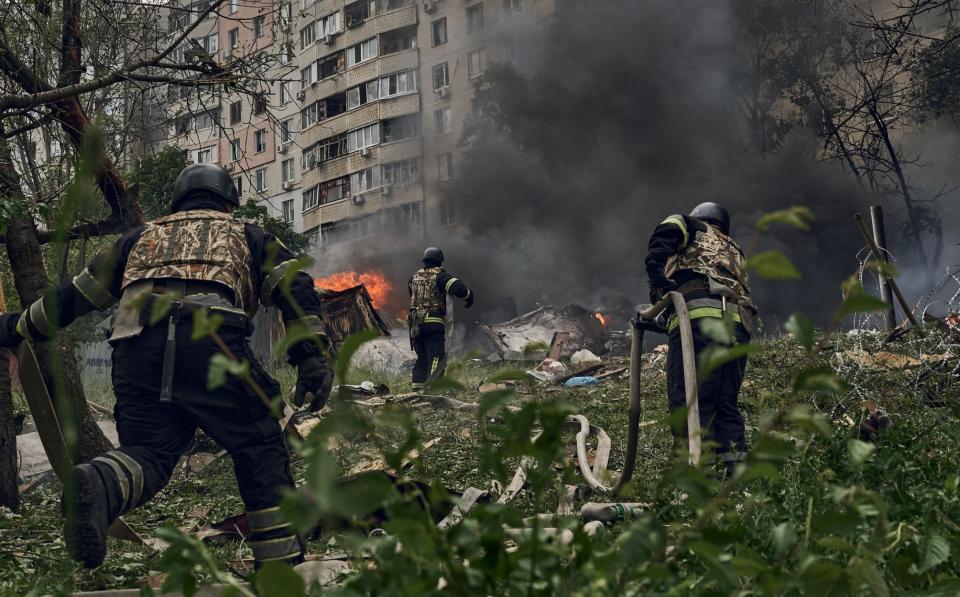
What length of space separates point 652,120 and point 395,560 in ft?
96.6

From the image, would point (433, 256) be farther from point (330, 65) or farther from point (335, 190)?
point (330, 65)

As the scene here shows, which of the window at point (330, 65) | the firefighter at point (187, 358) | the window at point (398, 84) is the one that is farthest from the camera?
the window at point (330, 65)

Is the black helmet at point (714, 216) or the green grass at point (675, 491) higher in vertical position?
the black helmet at point (714, 216)

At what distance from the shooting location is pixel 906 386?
6203 millimetres

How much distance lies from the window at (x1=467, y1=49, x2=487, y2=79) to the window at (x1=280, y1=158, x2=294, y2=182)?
11836 millimetres

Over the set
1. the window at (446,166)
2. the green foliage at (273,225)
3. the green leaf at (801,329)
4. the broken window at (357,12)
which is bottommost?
the green leaf at (801,329)

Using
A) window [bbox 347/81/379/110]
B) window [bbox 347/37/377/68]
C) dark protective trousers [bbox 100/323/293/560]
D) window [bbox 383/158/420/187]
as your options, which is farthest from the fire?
dark protective trousers [bbox 100/323/293/560]

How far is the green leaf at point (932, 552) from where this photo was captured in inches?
67.0

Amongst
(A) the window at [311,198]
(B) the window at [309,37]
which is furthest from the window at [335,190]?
(B) the window at [309,37]

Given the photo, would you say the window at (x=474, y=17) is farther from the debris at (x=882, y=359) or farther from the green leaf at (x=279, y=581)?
the green leaf at (x=279, y=581)

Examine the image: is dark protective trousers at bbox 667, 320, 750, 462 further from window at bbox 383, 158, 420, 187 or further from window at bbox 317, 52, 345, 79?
window at bbox 317, 52, 345, 79

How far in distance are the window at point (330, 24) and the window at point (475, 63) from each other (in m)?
8.91

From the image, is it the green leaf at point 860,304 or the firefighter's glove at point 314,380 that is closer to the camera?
the green leaf at point 860,304

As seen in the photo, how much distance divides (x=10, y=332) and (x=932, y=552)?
13.3 feet
